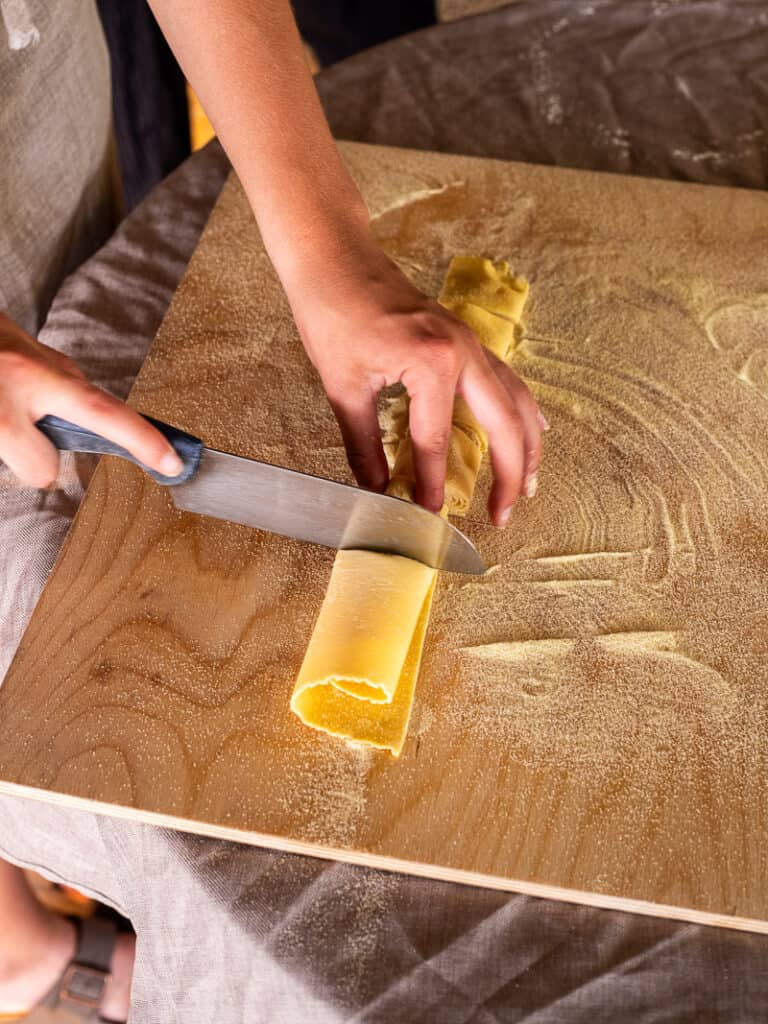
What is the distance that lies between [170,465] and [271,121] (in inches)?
16.6

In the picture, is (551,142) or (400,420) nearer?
(400,420)

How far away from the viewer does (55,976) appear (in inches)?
55.5

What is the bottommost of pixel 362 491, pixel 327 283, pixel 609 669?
pixel 609 669

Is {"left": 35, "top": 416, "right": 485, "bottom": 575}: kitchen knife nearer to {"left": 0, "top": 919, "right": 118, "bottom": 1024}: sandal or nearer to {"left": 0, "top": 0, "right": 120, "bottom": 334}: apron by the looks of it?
{"left": 0, "top": 0, "right": 120, "bottom": 334}: apron

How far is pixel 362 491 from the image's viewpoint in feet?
2.84

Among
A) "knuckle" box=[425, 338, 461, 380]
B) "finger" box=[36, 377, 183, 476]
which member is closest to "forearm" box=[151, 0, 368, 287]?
"knuckle" box=[425, 338, 461, 380]

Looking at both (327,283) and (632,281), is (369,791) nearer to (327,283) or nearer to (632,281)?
(327,283)

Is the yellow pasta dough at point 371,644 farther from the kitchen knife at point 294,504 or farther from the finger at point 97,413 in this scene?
the finger at point 97,413

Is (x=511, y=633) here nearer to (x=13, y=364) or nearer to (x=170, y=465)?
(x=170, y=465)

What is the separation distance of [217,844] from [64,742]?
0.58 feet

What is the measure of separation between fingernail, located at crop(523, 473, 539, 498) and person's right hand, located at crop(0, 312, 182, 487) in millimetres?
394

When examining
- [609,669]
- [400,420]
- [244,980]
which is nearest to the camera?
[244,980]

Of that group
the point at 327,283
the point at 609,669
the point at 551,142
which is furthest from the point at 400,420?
the point at 551,142

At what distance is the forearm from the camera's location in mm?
972
